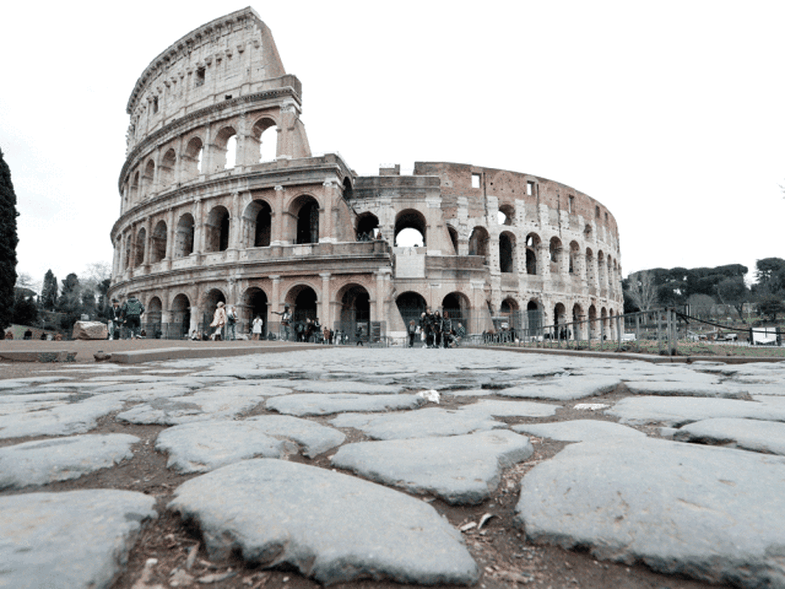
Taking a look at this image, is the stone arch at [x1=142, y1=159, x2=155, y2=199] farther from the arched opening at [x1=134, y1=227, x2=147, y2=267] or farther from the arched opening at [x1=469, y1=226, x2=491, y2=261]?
the arched opening at [x1=469, y1=226, x2=491, y2=261]

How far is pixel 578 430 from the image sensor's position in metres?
1.61

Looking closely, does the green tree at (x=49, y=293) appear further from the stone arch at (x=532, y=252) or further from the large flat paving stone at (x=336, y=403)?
the large flat paving stone at (x=336, y=403)

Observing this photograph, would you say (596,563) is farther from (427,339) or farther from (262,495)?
(427,339)

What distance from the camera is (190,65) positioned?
24734mm

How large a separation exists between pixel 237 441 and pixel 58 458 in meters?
0.47

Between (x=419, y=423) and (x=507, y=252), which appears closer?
(x=419, y=423)

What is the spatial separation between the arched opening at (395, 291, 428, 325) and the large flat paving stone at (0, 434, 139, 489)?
842 inches

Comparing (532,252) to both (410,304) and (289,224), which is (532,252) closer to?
(410,304)

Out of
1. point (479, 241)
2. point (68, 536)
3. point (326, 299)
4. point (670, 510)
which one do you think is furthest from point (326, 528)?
point (479, 241)

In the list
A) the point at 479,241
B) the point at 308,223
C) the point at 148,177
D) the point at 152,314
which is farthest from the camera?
the point at 479,241

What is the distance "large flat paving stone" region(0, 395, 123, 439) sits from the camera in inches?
59.2

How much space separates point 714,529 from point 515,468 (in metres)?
0.52

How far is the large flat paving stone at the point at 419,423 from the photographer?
158cm

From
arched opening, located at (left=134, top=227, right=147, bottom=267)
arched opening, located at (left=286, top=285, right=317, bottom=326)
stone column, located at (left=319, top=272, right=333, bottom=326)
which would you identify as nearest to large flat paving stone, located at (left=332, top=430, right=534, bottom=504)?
stone column, located at (left=319, top=272, right=333, bottom=326)
